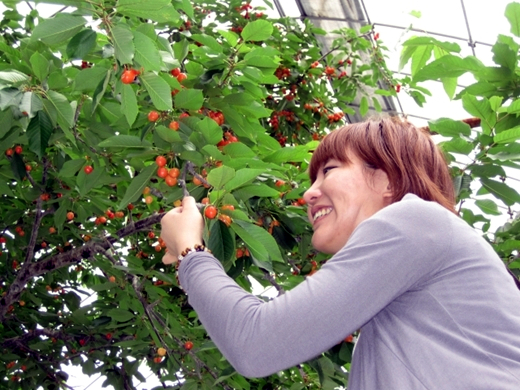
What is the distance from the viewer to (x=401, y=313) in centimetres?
113

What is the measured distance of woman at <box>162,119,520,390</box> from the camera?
1063 mm

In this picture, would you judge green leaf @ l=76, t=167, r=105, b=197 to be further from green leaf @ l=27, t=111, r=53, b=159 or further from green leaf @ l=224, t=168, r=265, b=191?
green leaf @ l=224, t=168, r=265, b=191

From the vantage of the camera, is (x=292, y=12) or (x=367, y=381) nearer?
(x=367, y=381)

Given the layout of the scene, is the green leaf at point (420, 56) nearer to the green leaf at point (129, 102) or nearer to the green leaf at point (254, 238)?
Result: the green leaf at point (254, 238)

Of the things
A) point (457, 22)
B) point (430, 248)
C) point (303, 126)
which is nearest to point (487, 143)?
point (430, 248)

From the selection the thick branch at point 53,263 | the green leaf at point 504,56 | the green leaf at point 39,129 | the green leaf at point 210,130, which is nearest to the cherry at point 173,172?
the green leaf at point 210,130

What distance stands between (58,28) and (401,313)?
1.19 m

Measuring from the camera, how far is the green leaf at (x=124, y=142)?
2059 mm

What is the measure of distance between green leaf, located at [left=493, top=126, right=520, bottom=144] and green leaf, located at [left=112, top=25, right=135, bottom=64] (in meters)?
1.01

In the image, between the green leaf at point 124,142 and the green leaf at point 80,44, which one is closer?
the green leaf at point 80,44

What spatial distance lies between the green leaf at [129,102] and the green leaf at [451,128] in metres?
0.84

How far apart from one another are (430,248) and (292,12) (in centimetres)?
700

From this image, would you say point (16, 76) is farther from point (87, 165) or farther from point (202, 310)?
point (202, 310)

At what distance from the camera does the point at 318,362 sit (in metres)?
2.38
